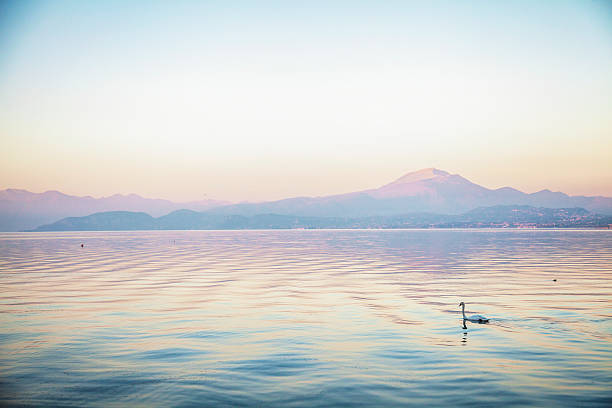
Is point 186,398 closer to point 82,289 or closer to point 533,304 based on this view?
point 533,304

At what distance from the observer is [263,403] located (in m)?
18.5

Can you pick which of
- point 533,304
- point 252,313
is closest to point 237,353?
point 252,313

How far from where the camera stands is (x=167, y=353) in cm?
2556

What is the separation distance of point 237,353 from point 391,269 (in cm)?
4692

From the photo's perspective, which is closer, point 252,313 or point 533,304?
point 252,313

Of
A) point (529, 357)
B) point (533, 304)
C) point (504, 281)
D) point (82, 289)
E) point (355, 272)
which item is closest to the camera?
point (529, 357)

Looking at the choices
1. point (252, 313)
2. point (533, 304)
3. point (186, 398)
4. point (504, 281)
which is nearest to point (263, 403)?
point (186, 398)

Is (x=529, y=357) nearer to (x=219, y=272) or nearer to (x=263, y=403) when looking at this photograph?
(x=263, y=403)

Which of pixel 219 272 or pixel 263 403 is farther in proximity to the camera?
pixel 219 272

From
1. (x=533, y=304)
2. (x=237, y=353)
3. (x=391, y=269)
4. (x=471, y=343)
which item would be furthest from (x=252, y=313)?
(x=391, y=269)

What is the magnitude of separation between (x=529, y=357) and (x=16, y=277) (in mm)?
60393

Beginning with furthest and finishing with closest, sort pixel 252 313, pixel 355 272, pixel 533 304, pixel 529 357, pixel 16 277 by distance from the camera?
pixel 355 272 < pixel 16 277 < pixel 533 304 < pixel 252 313 < pixel 529 357

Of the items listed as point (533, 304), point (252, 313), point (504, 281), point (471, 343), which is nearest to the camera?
point (471, 343)

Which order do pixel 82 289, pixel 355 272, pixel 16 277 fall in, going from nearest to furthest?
1. pixel 82 289
2. pixel 16 277
3. pixel 355 272
